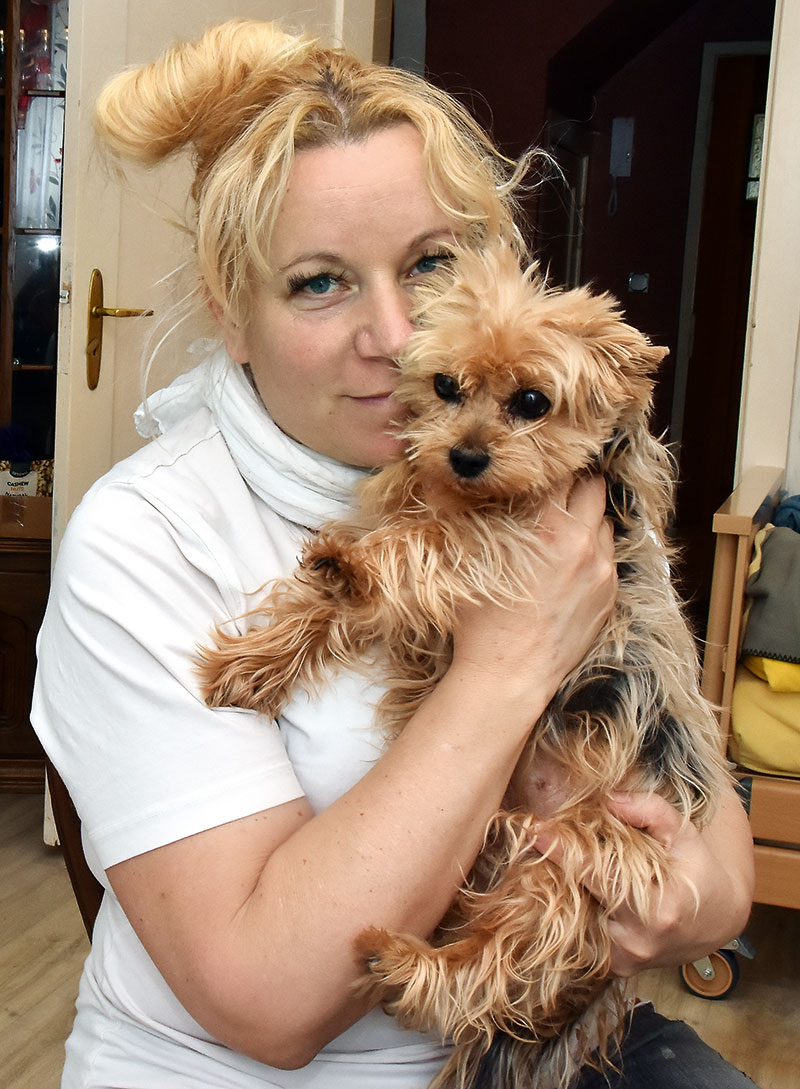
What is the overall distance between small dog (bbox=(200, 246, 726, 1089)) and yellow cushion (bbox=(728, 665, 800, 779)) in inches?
55.8

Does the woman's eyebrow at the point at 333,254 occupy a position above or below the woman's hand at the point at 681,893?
Answer: above

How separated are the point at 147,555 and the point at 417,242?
52 centimetres

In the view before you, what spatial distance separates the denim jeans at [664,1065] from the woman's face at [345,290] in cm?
81

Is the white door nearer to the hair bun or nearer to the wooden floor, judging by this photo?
the wooden floor

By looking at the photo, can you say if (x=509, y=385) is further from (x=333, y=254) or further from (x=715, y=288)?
(x=715, y=288)

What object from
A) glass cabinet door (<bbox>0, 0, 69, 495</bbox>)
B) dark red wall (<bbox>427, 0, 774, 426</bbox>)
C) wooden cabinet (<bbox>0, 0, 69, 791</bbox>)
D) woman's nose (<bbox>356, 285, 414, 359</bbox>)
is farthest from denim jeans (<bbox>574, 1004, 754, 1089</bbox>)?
dark red wall (<bbox>427, 0, 774, 426</bbox>)

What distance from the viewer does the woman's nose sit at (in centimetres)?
137

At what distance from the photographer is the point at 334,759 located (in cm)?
127

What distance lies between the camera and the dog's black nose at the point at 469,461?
4.42ft

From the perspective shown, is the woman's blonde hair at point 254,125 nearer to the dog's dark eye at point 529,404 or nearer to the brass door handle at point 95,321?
the dog's dark eye at point 529,404

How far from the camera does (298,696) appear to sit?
52.1 inches

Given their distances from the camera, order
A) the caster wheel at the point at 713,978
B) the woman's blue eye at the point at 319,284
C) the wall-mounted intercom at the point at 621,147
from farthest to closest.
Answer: the wall-mounted intercom at the point at 621,147
the caster wheel at the point at 713,978
the woman's blue eye at the point at 319,284

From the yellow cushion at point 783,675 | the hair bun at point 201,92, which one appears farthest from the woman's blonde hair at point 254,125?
the yellow cushion at point 783,675

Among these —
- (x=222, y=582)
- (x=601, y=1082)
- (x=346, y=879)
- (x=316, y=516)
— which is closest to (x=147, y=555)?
(x=222, y=582)
